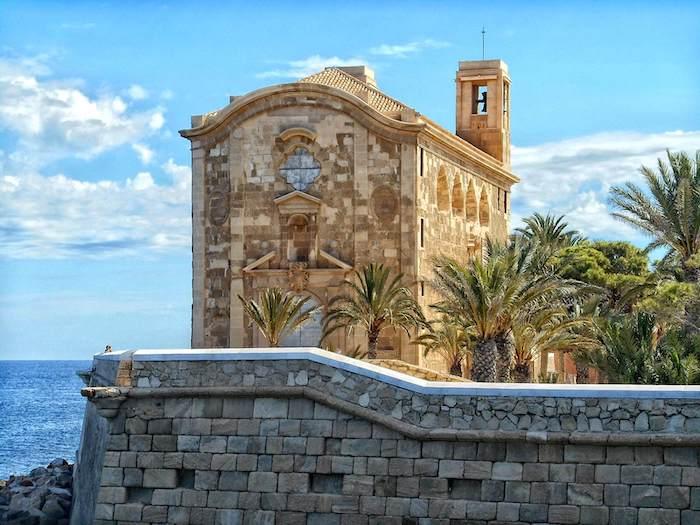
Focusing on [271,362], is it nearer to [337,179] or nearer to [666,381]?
[666,381]

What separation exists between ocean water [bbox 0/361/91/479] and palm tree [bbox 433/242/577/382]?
2258cm

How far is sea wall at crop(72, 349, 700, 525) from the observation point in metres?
18.2

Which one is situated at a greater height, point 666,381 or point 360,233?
point 360,233

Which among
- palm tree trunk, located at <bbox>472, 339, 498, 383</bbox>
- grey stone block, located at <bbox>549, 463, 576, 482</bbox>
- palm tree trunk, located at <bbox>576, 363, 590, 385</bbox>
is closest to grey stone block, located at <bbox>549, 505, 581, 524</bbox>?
grey stone block, located at <bbox>549, 463, 576, 482</bbox>

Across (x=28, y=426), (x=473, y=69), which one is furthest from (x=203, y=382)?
(x=28, y=426)

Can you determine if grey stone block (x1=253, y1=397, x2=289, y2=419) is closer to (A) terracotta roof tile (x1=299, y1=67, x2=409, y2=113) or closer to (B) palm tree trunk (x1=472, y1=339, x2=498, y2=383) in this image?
(B) palm tree trunk (x1=472, y1=339, x2=498, y2=383)

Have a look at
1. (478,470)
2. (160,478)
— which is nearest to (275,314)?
(160,478)

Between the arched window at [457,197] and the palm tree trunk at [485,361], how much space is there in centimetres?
1156

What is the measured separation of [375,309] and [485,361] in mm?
5870

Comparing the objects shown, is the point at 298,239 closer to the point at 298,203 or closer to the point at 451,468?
the point at 298,203

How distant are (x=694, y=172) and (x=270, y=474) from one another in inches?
600

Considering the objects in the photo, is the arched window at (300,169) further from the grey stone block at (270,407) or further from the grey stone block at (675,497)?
the grey stone block at (675,497)

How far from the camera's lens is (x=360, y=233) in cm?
3669

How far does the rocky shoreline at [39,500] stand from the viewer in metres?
26.3
